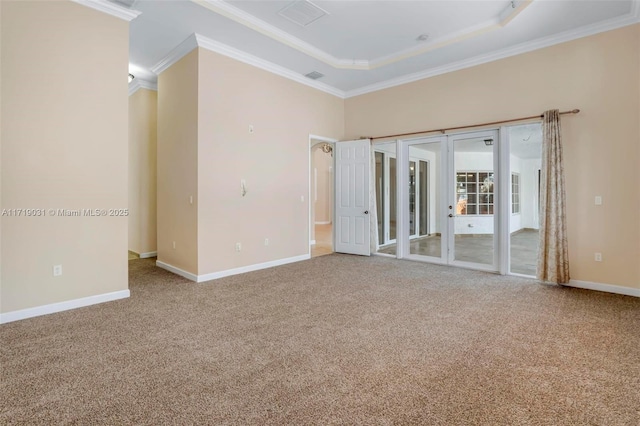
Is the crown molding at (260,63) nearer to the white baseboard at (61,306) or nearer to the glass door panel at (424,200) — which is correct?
the glass door panel at (424,200)

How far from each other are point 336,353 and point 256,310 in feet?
4.16

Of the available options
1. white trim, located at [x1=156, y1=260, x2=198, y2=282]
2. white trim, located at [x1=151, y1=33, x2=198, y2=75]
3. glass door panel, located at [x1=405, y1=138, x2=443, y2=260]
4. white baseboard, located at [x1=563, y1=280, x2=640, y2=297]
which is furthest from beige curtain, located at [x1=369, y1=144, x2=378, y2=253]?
white trim, located at [x1=151, y1=33, x2=198, y2=75]

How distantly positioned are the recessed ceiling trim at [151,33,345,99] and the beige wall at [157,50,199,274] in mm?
96

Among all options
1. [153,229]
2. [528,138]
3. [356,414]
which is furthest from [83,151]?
[528,138]

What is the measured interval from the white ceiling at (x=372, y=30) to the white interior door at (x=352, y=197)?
5.23ft

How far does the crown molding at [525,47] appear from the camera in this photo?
3.98m

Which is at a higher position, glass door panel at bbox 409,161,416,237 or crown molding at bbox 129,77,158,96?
crown molding at bbox 129,77,158,96

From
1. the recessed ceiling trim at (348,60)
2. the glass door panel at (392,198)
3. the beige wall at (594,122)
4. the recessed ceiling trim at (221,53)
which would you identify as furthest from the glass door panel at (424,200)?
the recessed ceiling trim at (221,53)

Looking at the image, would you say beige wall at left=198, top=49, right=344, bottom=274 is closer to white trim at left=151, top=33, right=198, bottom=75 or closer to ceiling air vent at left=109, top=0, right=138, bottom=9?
white trim at left=151, top=33, right=198, bottom=75

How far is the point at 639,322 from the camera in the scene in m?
3.12

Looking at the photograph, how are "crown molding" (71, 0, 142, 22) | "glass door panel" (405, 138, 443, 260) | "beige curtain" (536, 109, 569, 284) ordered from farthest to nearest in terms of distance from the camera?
"glass door panel" (405, 138, 443, 260)
"beige curtain" (536, 109, 569, 284)
"crown molding" (71, 0, 142, 22)

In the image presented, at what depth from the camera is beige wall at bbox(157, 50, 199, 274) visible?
4.70 m

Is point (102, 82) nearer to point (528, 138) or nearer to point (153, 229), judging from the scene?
point (153, 229)

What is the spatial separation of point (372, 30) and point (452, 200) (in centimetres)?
303
